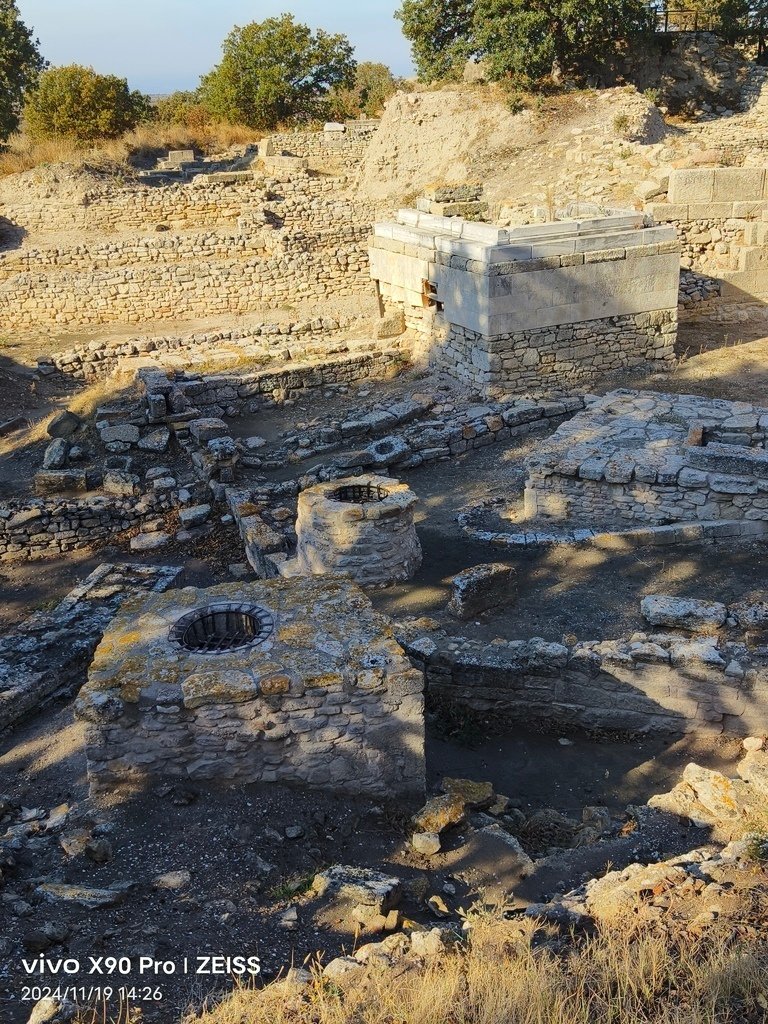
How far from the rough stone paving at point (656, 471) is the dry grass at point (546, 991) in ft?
19.5

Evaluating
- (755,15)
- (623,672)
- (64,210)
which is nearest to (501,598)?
(623,672)

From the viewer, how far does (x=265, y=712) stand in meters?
5.51

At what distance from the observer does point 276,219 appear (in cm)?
2275

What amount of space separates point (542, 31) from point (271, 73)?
35.4ft

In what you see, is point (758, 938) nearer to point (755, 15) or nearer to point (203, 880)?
point (203, 880)

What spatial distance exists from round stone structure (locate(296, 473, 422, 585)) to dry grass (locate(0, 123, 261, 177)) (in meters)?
19.0

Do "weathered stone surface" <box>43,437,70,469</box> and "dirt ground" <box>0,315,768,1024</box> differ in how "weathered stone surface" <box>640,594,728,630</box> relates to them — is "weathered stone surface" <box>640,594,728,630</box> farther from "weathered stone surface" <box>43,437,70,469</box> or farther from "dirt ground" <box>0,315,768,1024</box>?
"weathered stone surface" <box>43,437,70,469</box>

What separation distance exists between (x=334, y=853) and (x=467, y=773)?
162 cm

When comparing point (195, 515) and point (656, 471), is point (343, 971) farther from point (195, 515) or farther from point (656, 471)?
point (195, 515)

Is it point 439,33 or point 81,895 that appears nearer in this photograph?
point 81,895

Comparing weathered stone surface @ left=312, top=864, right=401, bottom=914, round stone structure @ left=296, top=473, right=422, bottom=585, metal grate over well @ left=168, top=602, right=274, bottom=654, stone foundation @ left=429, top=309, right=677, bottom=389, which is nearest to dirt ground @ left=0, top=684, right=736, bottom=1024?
weathered stone surface @ left=312, top=864, right=401, bottom=914

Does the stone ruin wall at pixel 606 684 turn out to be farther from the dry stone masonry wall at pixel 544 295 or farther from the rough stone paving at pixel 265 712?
the dry stone masonry wall at pixel 544 295

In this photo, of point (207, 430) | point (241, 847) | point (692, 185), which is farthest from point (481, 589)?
point (692, 185)

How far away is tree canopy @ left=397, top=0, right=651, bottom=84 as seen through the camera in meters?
21.4
